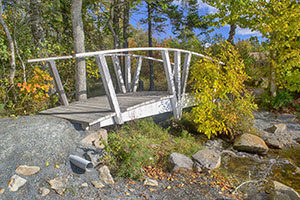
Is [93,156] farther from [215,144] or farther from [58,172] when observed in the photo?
[215,144]

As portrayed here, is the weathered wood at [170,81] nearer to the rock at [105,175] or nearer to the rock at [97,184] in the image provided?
the rock at [105,175]

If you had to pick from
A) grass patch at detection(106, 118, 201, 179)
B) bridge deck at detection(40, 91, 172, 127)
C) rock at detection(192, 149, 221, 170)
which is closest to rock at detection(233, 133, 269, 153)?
grass patch at detection(106, 118, 201, 179)

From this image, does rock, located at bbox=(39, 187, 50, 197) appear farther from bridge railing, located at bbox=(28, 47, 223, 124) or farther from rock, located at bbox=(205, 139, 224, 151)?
rock, located at bbox=(205, 139, 224, 151)

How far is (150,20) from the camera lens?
10164 mm

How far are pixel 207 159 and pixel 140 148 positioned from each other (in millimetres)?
1261

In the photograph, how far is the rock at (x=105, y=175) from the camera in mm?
3053

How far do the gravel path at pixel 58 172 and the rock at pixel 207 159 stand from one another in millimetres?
215

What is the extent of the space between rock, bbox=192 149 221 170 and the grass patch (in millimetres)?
281

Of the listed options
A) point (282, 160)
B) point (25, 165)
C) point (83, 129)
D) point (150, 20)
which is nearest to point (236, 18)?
point (150, 20)

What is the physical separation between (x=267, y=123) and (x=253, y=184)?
4.08 m

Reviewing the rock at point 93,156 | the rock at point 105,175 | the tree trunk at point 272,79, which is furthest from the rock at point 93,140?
the tree trunk at point 272,79

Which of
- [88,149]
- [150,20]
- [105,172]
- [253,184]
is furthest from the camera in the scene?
[150,20]

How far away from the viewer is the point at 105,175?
10.2ft

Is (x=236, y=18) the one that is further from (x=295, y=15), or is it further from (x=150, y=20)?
(x=150, y=20)
